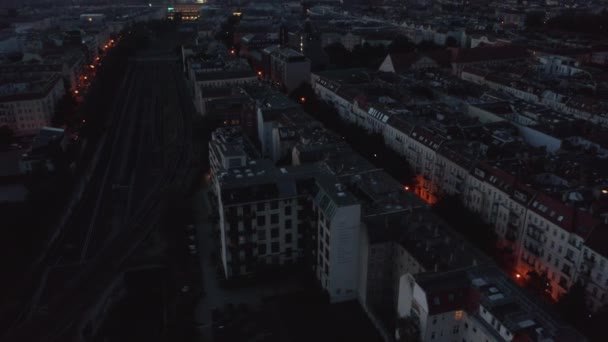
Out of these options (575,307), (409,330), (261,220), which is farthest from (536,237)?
(261,220)

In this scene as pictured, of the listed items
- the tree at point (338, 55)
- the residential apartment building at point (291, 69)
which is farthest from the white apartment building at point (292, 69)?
the tree at point (338, 55)

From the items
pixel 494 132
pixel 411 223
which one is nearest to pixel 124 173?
pixel 411 223

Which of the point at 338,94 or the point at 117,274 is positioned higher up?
the point at 338,94

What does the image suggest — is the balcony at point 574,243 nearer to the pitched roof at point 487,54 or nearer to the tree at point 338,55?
the pitched roof at point 487,54

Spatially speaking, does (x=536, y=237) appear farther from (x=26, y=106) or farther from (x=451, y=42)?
(x=451, y=42)

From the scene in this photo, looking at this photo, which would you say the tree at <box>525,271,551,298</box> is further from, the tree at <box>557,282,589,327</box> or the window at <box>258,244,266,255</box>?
the window at <box>258,244,266,255</box>

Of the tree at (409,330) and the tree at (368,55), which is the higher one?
the tree at (368,55)

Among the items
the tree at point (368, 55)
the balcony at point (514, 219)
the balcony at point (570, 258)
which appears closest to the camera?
the balcony at point (570, 258)

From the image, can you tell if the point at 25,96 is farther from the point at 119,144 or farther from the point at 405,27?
the point at 405,27
